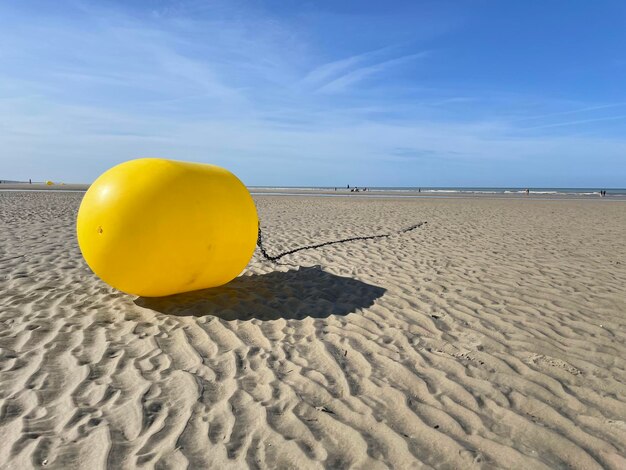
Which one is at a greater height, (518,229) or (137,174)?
(137,174)

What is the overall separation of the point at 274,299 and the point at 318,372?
6.48ft

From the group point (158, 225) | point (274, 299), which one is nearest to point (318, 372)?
point (274, 299)

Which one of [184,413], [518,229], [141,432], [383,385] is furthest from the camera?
[518,229]

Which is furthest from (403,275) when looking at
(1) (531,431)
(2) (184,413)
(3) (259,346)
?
(2) (184,413)

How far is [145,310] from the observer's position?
17.0 ft

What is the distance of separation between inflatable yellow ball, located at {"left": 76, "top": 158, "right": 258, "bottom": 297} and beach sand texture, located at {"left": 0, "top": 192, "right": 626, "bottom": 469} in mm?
515

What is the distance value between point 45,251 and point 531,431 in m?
8.57

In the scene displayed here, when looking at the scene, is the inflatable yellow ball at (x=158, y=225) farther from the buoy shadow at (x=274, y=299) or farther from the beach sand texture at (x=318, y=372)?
the beach sand texture at (x=318, y=372)

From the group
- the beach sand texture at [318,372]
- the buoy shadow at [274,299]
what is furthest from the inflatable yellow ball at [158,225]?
the beach sand texture at [318,372]

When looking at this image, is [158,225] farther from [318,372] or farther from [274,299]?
[318,372]

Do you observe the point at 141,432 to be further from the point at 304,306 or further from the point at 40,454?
the point at 304,306

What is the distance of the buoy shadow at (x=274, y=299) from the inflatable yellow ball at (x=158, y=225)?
30 centimetres

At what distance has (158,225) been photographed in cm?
465

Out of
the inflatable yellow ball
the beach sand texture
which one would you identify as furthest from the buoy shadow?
the inflatable yellow ball
